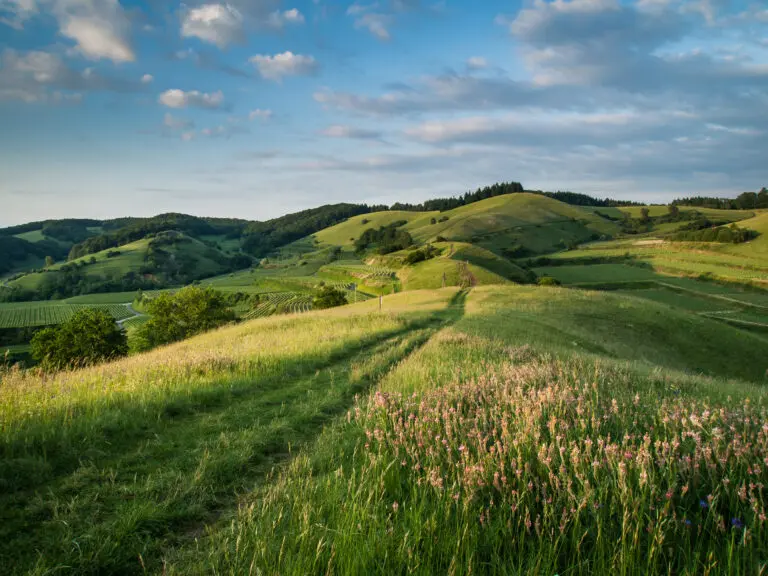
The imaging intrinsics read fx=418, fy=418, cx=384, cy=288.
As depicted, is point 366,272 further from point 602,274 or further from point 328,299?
point 602,274

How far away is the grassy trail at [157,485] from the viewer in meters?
4.36

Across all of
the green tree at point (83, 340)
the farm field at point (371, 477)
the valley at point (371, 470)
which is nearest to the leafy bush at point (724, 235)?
the valley at point (371, 470)

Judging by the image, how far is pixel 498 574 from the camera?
3.67 m

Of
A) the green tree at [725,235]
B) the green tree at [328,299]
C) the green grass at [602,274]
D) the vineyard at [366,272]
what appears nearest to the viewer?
the green tree at [328,299]

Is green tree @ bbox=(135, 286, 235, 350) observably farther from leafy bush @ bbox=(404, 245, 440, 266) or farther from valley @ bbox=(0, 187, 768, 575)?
leafy bush @ bbox=(404, 245, 440, 266)

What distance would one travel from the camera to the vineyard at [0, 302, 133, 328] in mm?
136462

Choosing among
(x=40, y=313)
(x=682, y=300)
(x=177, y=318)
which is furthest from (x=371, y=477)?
(x=40, y=313)

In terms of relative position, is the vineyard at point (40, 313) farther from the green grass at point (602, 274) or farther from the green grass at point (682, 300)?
the green grass at point (682, 300)

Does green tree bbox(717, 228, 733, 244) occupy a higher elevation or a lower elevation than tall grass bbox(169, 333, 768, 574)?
higher

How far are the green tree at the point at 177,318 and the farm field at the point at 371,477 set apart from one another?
58.6 metres

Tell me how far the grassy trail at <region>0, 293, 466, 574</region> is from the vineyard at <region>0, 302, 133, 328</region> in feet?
489

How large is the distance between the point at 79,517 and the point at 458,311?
3654cm

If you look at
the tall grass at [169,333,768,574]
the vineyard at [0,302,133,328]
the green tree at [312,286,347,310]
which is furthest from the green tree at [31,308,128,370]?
the vineyard at [0,302,133,328]

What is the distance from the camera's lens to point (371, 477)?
17.8 ft
